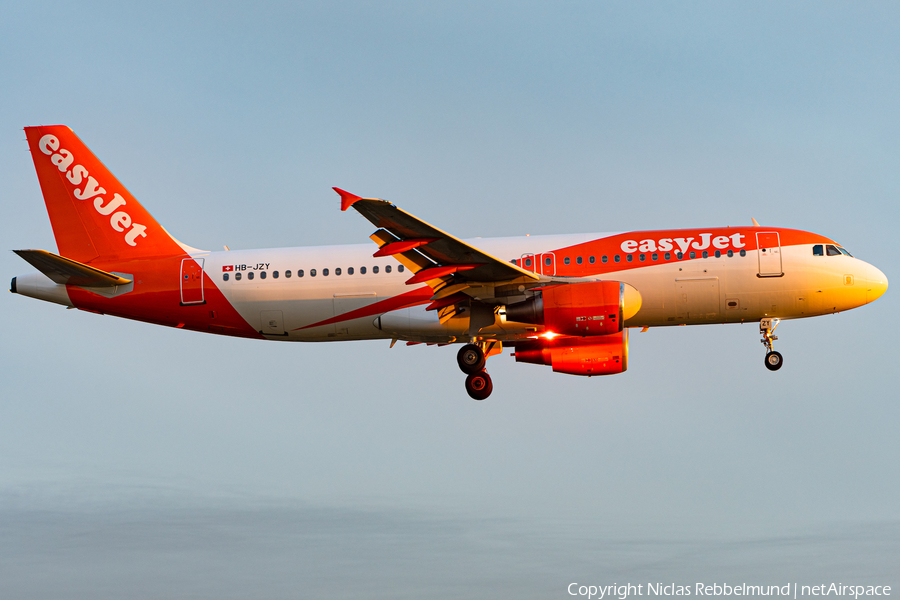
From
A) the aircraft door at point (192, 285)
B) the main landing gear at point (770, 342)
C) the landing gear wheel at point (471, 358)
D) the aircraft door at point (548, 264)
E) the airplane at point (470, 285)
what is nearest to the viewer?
the airplane at point (470, 285)

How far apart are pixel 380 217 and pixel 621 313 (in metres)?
7.69

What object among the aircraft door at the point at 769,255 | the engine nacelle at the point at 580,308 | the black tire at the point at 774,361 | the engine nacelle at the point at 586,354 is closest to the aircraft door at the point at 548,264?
the engine nacelle at the point at 580,308

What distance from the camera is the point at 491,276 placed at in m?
26.8

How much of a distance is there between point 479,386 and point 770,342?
9.70m

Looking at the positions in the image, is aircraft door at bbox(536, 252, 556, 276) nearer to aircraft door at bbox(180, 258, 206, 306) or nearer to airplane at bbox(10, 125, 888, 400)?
airplane at bbox(10, 125, 888, 400)

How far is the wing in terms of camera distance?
79.2 ft

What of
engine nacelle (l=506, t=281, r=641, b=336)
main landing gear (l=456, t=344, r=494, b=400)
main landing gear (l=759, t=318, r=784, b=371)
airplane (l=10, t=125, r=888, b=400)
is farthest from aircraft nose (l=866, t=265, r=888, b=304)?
main landing gear (l=456, t=344, r=494, b=400)

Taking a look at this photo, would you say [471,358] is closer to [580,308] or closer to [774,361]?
[580,308]

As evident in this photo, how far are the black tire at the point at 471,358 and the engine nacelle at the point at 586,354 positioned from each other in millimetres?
2214

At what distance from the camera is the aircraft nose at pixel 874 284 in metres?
28.7

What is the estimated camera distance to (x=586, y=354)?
101 ft

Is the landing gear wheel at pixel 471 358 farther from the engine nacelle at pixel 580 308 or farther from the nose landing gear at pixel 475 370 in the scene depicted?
the engine nacelle at pixel 580 308

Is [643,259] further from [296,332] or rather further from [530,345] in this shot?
[296,332]

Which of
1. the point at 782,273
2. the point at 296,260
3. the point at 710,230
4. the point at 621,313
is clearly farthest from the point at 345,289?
the point at 782,273
